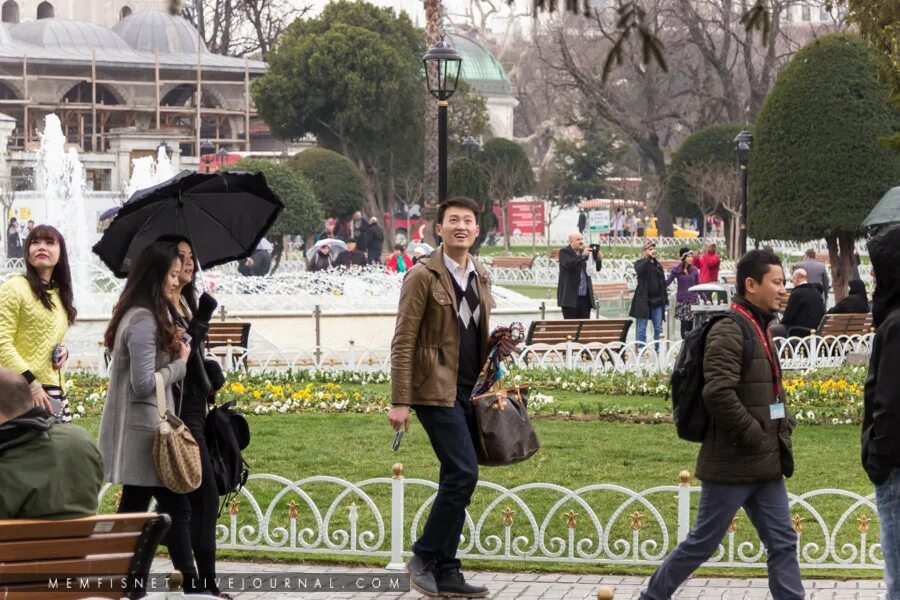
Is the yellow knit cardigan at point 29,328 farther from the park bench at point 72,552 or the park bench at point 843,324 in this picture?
the park bench at point 843,324

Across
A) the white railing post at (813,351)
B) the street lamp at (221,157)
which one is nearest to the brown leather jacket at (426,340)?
the white railing post at (813,351)

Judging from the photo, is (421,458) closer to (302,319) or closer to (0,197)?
(302,319)

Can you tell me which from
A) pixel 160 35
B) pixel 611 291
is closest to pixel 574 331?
pixel 611 291

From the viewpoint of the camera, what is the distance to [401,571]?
262 inches

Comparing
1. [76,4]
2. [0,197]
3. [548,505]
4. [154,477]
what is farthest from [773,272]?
[76,4]

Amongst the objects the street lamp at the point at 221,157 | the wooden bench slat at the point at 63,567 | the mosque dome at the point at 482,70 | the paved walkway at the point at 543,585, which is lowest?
the paved walkway at the point at 543,585

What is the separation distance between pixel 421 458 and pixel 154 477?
13.8ft

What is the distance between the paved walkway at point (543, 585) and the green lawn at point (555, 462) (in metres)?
0.13

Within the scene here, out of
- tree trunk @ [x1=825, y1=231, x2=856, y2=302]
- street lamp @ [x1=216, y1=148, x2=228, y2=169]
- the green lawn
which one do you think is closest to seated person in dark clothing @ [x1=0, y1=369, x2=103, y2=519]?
the green lawn

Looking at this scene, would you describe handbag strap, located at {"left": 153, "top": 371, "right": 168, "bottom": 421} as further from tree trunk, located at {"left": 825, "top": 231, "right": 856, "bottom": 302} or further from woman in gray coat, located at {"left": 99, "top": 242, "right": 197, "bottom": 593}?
tree trunk, located at {"left": 825, "top": 231, "right": 856, "bottom": 302}

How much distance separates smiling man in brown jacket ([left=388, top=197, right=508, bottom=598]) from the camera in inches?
235

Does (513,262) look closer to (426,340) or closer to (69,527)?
(426,340)

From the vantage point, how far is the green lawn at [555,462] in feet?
25.5

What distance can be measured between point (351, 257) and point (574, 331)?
515 inches
